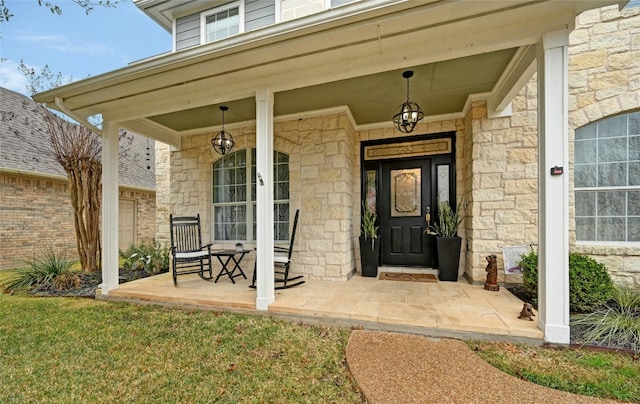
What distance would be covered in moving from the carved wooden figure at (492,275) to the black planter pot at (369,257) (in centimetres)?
151

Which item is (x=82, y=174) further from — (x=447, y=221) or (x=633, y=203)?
(x=633, y=203)

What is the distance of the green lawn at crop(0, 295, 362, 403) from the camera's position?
5.79 feet

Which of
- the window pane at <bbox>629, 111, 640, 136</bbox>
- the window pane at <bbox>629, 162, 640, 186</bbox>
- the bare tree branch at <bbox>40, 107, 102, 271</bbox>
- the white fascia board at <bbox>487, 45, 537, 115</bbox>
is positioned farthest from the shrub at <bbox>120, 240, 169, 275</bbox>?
the window pane at <bbox>629, 111, 640, 136</bbox>

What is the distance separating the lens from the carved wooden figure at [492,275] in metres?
3.47

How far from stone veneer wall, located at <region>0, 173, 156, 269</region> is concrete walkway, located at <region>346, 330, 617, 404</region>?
7.49 m

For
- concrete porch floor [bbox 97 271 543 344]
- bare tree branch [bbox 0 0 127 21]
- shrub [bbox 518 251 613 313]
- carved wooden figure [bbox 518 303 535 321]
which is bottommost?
concrete porch floor [bbox 97 271 543 344]

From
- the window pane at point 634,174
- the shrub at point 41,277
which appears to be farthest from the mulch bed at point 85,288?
the window pane at point 634,174

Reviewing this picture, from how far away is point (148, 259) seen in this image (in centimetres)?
532

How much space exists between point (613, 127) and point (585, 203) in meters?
0.99

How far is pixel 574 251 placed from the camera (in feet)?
11.4

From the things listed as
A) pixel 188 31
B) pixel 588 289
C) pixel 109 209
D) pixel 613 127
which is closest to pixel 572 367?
pixel 588 289

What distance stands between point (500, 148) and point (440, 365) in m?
3.00

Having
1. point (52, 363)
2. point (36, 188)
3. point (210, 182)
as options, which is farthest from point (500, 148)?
point (36, 188)

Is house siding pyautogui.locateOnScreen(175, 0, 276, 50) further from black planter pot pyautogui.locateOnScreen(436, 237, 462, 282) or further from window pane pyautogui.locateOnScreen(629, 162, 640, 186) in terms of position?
window pane pyautogui.locateOnScreen(629, 162, 640, 186)
